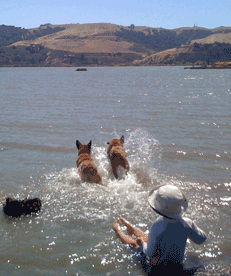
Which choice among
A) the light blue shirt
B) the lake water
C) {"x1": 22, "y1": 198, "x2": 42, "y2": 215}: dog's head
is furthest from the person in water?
{"x1": 22, "y1": 198, "x2": 42, "y2": 215}: dog's head

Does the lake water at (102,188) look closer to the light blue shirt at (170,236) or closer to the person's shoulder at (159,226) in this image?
the light blue shirt at (170,236)

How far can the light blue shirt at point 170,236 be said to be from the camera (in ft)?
13.2

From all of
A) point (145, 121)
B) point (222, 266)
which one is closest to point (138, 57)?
point (145, 121)

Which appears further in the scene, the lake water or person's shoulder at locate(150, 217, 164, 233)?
the lake water

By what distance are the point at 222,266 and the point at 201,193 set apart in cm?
277

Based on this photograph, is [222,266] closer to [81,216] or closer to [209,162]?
[81,216]

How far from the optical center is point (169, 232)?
13.2 feet

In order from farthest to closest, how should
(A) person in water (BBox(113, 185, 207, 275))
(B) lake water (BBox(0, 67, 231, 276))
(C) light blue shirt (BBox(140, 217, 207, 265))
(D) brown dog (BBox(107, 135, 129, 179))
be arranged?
(D) brown dog (BBox(107, 135, 129, 179)) → (B) lake water (BBox(0, 67, 231, 276)) → (C) light blue shirt (BBox(140, 217, 207, 265)) → (A) person in water (BBox(113, 185, 207, 275))

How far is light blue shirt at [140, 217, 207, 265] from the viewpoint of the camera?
4.03 meters

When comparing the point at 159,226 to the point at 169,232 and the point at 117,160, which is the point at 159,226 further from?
the point at 117,160

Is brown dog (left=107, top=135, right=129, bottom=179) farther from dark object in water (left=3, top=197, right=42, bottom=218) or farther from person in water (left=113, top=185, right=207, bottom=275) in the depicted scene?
person in water (left=113, top=185, right=207, bottom=275)

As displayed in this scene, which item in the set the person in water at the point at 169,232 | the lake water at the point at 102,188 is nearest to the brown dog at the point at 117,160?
the lake water at the point at 102,188

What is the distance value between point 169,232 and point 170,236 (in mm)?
67

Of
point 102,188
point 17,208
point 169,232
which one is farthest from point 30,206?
point 169,232
